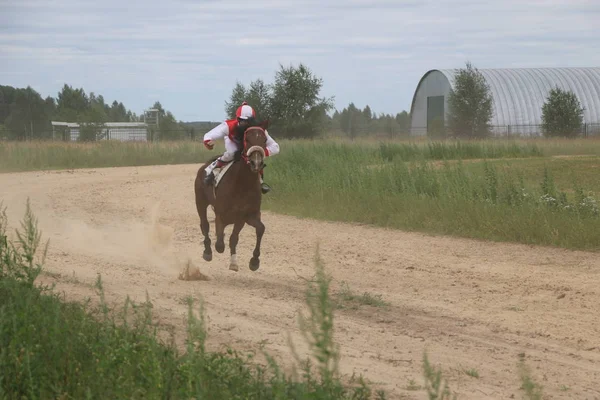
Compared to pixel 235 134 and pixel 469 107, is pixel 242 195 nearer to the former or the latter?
pixel 235 134

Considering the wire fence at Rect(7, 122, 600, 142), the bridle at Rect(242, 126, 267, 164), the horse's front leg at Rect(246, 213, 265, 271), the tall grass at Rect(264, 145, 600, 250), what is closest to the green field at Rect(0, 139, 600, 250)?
the tall grass at Rect(264, 145, 600, 250)

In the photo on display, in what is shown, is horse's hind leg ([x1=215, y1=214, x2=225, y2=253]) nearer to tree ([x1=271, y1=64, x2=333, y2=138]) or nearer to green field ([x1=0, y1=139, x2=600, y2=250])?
green field ([x1=0, y1=139, x2=600, y2=250])

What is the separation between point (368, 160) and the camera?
2503 cm

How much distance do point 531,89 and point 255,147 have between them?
60286 mm

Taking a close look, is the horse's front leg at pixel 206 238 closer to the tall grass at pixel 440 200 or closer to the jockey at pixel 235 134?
the jockey at pixel 235 134

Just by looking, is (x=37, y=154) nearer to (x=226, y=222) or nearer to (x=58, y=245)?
(x=58, y=245)

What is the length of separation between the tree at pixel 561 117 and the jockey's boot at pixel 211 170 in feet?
165

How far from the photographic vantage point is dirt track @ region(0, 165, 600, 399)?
8156 mm

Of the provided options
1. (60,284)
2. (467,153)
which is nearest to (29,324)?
(60,284)

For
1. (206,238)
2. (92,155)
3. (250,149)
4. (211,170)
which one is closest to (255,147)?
(250,149)

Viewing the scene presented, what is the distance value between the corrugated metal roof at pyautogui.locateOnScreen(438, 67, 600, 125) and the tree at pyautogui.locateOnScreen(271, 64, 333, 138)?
636 inches

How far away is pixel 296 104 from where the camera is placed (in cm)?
5353

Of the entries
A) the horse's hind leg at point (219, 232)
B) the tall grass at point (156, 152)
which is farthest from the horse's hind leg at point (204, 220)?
the tall grass at point (156, 152)

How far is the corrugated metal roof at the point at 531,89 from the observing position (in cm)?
6638
